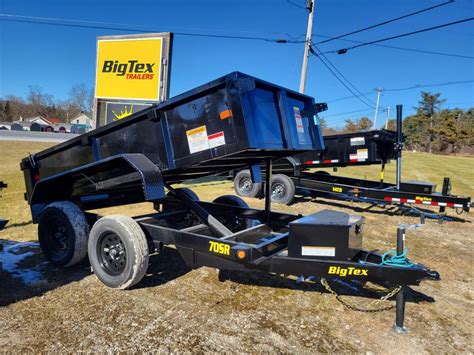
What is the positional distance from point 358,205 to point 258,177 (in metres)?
5.97

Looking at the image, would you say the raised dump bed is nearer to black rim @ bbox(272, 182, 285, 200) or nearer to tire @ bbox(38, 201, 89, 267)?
tire @ bbox(38, 201, 89, 267)

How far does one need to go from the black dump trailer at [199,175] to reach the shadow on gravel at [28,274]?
0.18 meters

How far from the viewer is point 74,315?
11.3ft

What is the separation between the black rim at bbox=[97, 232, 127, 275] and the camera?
4.05 meters

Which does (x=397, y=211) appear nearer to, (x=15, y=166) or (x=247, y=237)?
(x=247, y=237)

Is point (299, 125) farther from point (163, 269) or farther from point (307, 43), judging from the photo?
point (307, 43)

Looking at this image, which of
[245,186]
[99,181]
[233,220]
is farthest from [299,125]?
[245,186]

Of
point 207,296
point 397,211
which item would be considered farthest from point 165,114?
point 397,211

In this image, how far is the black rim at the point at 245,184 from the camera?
34.1ft

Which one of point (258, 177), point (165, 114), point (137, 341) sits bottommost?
point (137, 341)

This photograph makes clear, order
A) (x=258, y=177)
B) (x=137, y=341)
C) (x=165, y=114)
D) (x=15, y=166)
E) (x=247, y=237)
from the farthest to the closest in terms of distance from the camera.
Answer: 1. (x=15, y=166)
2. (x=258, y=177)
3. (x=247, y=237)
4. (x=165, y=114)
5. (x=137, y=341)

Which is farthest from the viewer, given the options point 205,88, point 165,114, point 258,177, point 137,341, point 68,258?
point 258,177

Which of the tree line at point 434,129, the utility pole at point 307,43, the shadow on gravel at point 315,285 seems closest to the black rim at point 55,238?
the shadow on gravel at point 315,285

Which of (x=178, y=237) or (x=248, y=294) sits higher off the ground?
(x=178, y=237)
